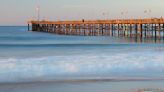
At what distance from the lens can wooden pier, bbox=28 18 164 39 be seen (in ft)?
219

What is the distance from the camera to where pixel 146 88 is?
608 inches

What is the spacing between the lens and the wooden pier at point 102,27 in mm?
66625

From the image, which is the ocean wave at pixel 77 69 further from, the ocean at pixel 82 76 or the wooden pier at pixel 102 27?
the wooden pier at pixel 102 27

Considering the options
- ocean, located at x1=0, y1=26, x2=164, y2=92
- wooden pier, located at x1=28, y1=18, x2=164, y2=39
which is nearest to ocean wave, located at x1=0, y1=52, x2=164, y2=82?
ocean, located at x1=0, y1=26, x2=164, y2=92

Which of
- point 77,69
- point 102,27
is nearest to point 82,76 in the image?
point 77,69

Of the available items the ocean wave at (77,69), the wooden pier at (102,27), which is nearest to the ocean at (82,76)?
the ocean wave at (77,69)

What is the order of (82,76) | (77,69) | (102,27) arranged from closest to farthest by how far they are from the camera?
1. (82,76)
2. (77,69)
3. (102,27)

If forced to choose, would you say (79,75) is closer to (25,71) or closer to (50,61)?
(25,71)

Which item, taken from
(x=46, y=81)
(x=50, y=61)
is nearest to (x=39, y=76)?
(x=46, y=81)

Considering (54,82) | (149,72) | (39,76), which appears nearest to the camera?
(54,82)

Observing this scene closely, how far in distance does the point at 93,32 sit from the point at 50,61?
6015 cm

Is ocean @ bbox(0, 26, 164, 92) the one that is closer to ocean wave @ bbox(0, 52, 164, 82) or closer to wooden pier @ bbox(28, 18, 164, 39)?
ocean wave @ bbox(0, 52, 164, 82)

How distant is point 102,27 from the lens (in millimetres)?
78000

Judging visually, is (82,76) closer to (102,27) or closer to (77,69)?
(77,69)
